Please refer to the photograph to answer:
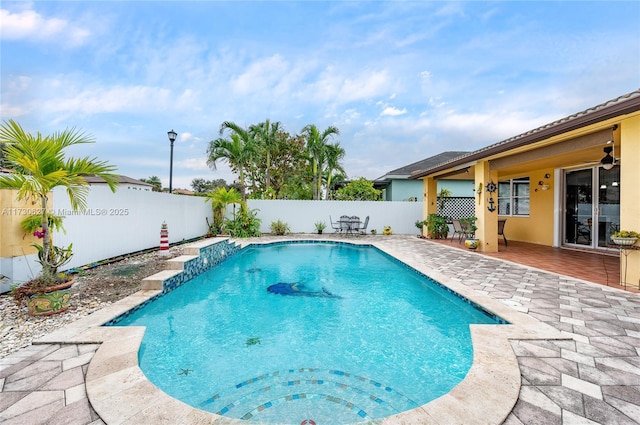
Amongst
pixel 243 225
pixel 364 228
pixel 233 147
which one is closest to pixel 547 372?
pixel 364 228

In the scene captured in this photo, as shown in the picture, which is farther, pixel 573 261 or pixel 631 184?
pixel 573 261

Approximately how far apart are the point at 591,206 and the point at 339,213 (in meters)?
9.71

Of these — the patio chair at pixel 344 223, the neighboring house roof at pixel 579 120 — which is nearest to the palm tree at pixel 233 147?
the patio chair at pixel 344 223

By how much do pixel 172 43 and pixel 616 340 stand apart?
12.2 m

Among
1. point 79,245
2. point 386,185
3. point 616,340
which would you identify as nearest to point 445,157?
point 386,185

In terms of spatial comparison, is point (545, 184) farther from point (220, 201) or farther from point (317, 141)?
point (220, 201)

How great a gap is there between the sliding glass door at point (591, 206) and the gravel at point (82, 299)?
1167 centimetres

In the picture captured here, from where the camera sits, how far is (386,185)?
20.5 meters

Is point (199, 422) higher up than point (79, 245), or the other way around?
point (79, 245)

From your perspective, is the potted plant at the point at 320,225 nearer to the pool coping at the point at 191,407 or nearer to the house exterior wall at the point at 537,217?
the house exterior wall at the point at 537,217

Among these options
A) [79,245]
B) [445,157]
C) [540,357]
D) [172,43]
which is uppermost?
[172,43]

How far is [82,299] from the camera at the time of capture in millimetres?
4477

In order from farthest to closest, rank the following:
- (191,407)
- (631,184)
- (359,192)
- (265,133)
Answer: (359,192) < (265,133) < (631,184) < (191,407)

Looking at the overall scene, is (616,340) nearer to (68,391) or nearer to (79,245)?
(68,391)
